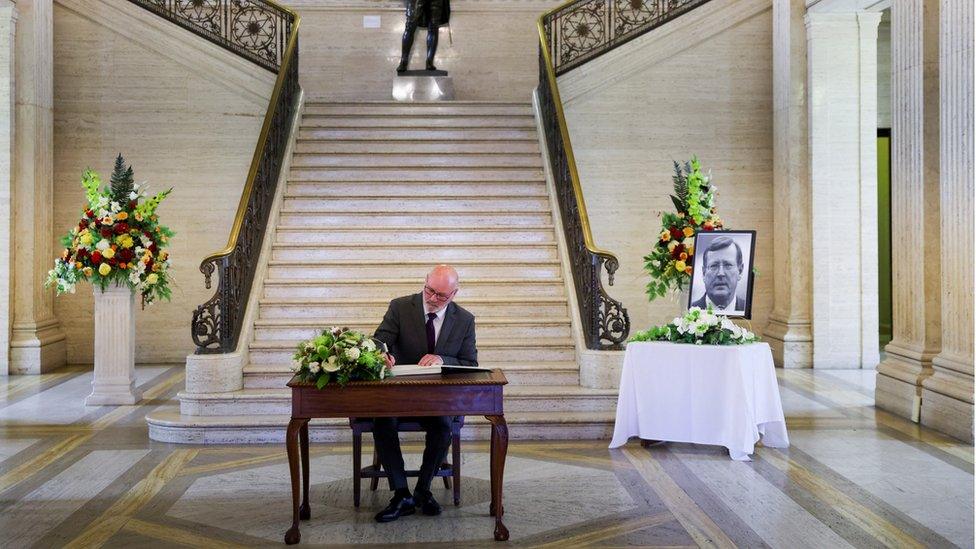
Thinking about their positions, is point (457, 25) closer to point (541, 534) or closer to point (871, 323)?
point (871, 323)

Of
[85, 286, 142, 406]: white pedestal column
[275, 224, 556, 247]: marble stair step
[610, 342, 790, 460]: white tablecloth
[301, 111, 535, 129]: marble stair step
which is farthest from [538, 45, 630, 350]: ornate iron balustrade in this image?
[85, 286, 142, 406]: white pedestal column

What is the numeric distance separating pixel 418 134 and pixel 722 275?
5.25m

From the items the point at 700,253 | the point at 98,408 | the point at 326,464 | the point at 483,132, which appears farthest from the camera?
the point at 483,132

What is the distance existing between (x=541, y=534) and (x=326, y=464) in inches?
81.6

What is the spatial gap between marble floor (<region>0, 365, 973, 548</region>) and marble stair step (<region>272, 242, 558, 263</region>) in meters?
2.59

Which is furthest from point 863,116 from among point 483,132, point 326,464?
point 326,464

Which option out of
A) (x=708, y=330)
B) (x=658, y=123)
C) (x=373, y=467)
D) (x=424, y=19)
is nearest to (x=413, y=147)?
(x=424, y=19)

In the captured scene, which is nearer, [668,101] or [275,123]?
[275,123]

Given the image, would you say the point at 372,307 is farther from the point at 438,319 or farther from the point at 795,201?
the point at 795,201

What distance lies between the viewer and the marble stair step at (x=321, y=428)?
7066 mm

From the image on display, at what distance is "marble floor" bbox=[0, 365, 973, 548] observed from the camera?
4.80m

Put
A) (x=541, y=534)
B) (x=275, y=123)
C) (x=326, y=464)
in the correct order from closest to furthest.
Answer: (x=541, y=534) → (x=326, y=464) → (x=275, y=123)

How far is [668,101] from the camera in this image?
11891mm

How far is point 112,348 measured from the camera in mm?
8477
